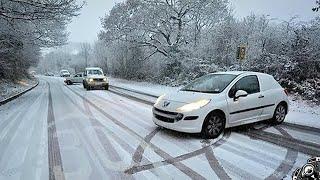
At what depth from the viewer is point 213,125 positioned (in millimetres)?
7520

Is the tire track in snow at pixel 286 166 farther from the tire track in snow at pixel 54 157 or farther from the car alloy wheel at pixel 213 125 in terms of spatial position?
the tire track in snow at pixel 54 157

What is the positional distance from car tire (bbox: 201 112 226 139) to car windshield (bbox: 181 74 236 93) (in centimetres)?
71

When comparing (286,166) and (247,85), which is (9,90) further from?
(286,166)

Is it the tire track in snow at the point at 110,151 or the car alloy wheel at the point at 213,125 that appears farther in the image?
the car alloy wheel at the point at 213,125

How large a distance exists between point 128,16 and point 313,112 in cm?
2468

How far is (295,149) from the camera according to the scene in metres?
6.69

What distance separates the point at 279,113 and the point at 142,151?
473cm

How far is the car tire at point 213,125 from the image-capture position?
7.40m

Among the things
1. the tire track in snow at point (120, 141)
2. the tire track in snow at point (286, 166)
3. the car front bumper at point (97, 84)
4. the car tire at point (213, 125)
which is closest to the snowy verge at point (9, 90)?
the car front bumper at point (97, 84)

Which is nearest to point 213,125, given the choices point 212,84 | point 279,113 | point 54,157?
point 212,84

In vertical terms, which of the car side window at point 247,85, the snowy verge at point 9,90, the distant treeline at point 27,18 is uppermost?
the distant treeline at point 27,18

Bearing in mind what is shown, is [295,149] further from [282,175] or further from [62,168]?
[62,168]

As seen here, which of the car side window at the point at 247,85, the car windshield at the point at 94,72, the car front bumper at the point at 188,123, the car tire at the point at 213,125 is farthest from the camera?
the car windshield at the point at 94,72

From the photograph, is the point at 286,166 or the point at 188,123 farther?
the point at 188,123
